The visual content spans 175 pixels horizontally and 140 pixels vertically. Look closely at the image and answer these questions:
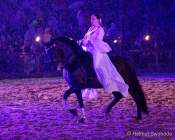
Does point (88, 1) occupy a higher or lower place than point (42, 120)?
higher

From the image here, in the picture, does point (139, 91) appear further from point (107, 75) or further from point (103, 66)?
point (103, 66)

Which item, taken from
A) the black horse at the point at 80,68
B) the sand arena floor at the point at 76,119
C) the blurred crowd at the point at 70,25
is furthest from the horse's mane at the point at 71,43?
the blurred crowd at the point at 70,25

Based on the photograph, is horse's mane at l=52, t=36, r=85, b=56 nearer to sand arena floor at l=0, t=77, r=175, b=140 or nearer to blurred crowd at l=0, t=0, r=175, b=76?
sand arena floor at l=0, t=77, r=175, b=140

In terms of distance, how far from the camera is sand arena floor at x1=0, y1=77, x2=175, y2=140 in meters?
8.54

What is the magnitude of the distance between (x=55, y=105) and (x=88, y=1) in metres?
16.3

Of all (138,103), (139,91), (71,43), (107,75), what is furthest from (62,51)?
(138,103)

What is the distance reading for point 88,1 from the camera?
92.4 feet

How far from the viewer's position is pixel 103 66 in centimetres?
1051

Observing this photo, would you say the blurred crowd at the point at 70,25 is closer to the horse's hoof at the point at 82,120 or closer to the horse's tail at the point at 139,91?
the horse's tail at the point at 139,91

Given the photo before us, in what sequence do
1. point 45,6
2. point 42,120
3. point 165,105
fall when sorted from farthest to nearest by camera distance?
point 45,6, point 165,105, point 42,120

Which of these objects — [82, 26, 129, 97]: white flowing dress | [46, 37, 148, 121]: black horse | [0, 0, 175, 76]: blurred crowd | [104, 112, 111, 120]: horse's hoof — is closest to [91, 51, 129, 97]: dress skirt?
[82, 26, 129, 97]: white flowing dress

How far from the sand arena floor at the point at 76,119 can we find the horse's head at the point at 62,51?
1315 mm

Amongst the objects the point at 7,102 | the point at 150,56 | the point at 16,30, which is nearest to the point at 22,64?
the point at 16,30

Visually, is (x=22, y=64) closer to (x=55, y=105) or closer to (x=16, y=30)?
(x=16, y=30)
